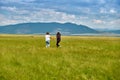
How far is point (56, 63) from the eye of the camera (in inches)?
599

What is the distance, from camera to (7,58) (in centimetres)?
1612

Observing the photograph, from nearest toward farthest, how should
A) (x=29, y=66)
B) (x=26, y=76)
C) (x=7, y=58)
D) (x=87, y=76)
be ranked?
1. (x=26, y=76)
2. (x=87, y=76)
3. (x=29, y=66)
4. (x=7, y=58)

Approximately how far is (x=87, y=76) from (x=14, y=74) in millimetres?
3233

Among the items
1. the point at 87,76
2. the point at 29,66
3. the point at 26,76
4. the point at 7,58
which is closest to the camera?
the point at 26,76

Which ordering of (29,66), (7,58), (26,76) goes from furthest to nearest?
(7,58)
(29,66)
(26,76)

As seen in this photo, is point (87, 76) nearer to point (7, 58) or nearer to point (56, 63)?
point (56, 63)

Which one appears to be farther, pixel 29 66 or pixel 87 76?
pixel 29 66

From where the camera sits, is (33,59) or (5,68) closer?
(5,68)

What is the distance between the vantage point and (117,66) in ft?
48.4

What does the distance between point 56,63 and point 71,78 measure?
9.32 ft

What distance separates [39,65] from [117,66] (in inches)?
155

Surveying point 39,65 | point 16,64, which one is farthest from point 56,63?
point 16,64

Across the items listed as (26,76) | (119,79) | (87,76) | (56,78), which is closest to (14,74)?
(26,76)

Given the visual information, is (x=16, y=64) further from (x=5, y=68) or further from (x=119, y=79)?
(x=119, y=79)
